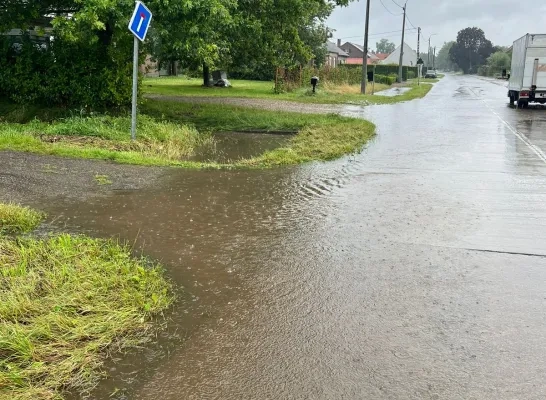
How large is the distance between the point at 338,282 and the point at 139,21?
7498 millimetres

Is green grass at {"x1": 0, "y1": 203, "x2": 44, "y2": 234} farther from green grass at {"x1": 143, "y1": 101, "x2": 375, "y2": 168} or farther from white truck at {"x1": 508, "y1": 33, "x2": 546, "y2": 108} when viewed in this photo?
white truck at {"x1": 508, "y1": 33, "x2": 546, "y2": 108}

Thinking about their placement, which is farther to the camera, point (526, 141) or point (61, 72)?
point (61, 72)

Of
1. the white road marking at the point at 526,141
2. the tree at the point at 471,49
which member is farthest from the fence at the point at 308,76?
the tree at the point at 471,49

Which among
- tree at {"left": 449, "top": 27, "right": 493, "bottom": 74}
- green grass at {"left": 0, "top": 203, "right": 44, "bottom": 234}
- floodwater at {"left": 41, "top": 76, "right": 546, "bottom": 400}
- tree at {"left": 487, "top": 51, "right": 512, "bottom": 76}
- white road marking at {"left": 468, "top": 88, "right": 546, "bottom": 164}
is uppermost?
tree at {"left": 449, "top": 27, "right": 493, "bottom": 74}

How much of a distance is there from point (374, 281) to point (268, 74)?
53786 mm

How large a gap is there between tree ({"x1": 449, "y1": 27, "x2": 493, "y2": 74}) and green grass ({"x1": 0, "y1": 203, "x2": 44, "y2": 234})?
156 m

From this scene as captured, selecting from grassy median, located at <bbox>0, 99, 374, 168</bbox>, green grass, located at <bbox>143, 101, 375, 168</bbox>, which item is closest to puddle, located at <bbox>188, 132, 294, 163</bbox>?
grassy median, located at <bbox>0, 99, 374, 168</bbox>

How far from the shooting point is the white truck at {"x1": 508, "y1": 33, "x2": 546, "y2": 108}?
991 inches

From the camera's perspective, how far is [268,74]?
5681cm

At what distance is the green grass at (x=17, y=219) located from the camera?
18.8ft

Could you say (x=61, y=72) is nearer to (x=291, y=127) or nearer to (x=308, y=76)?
(x=291, y=127)

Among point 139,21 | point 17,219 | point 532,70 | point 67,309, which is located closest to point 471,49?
point 532,70

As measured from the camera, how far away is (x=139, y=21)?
33.7 ft

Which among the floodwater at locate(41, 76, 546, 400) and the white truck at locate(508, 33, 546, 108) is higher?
the white truck at locate(508, 33, 546, 108)
